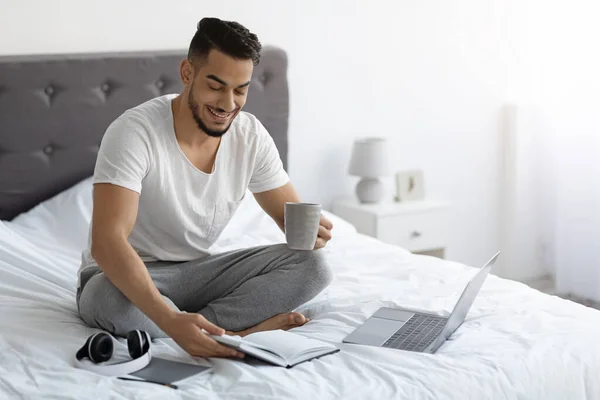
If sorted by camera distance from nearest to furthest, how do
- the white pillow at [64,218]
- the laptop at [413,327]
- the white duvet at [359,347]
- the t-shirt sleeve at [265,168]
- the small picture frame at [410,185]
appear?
the white duvet at [359,347] < the laptop at [413,327] < the t-shirt sleeve at [265,168] < the white pillow at [64,218] < the small picture frame at [410,185]

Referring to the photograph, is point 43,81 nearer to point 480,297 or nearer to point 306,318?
point 306,318

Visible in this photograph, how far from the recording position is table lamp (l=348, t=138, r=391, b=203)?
3.69 meters

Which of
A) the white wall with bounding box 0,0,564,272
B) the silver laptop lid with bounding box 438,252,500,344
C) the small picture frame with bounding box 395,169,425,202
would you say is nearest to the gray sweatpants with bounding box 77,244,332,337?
the silver laptop lid with bounding box 438,252,500,344

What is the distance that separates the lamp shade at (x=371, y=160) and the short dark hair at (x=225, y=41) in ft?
5.07

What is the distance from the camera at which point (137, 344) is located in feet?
6.17

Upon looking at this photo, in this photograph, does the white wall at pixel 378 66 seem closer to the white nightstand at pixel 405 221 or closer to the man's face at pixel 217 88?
the white nightstand at pixel 405 221

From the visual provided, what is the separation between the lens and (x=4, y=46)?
3.10 metres

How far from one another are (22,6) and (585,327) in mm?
2139

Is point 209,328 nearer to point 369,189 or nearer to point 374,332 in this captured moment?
point 374,332

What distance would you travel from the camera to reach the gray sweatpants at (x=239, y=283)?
2.25m

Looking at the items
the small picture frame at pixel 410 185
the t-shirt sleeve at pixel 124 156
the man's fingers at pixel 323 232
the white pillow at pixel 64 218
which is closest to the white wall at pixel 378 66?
the small picture frame at pixel 410 185

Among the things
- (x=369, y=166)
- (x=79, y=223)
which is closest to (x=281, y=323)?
(x=79, y=223)

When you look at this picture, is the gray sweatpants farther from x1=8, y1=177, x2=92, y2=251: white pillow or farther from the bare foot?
x1=8, y1=177, x2=92, y2=251: white pillow

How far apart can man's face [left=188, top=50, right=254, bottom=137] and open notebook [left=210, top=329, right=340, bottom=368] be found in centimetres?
56
